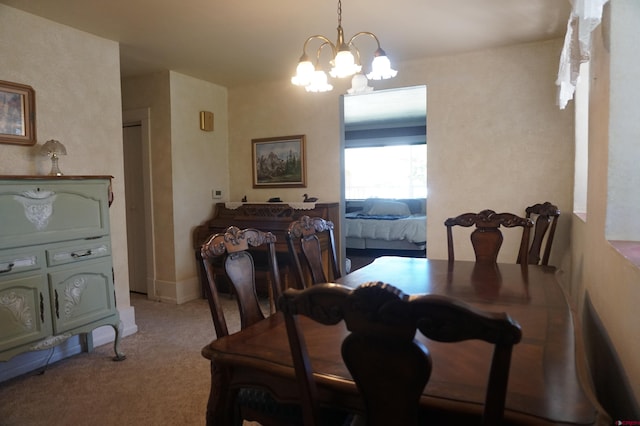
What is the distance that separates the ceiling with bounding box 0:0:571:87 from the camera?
8.94 feet

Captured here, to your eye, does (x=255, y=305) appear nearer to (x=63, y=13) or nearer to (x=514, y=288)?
(x=514, y=288)

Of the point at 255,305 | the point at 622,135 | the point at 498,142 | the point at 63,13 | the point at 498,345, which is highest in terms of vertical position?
the point at 63,13

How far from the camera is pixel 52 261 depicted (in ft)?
8.46

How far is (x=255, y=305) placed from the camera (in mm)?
1666

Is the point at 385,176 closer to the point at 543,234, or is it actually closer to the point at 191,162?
the point at 191,162

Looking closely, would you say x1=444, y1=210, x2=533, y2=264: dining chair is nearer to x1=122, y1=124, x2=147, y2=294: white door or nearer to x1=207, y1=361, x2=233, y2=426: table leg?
x1=207, y1=361, x2=233, y2=426: table leg

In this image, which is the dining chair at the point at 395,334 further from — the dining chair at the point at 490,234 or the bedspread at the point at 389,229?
the bedspread at the point at 389,229

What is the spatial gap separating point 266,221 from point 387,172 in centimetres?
477

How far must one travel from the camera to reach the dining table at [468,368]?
34.5 inches

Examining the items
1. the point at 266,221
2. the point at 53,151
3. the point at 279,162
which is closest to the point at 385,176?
the point at 279,162

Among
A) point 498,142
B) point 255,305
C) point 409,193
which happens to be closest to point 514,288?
point 255,305

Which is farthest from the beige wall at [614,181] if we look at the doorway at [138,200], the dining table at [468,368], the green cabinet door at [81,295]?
the doorway at [138,200]

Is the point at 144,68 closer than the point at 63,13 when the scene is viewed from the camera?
No

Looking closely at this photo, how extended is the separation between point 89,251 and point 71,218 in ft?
0.82
